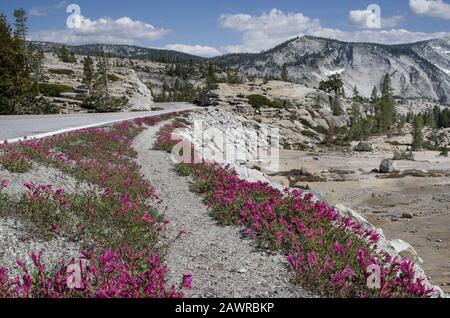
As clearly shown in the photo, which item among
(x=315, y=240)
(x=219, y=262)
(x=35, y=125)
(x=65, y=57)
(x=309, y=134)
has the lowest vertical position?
(x=309, y=134)

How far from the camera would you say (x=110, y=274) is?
5.55 m

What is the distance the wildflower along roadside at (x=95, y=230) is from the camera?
4.87 m

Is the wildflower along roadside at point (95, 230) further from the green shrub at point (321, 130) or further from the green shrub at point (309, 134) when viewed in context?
the green shrub at point (321, 130)

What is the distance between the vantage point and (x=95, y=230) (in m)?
7.22

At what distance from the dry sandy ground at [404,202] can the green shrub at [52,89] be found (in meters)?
33.8

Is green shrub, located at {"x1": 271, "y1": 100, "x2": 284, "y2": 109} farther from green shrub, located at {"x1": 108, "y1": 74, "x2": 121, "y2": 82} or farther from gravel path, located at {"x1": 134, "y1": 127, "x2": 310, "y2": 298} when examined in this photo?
gravel path, located at {"x1": 134, "y1": 127, "x2": 310, "y2": 298}

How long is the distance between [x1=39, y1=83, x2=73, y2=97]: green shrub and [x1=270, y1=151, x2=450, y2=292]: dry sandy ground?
33.8 m

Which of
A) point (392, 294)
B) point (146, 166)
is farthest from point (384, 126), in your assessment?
point (392, 294)

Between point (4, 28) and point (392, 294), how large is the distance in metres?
37.9

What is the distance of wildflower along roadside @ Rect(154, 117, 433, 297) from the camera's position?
564cm

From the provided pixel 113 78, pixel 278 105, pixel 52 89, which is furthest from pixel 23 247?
pixel 278 105

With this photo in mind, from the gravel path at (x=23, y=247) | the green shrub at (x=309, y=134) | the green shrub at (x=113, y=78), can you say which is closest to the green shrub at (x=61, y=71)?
the green shrub at (x=113, y=78)

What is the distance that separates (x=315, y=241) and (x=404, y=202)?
2313cm

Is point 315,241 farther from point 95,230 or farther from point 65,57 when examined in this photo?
point 65,57
